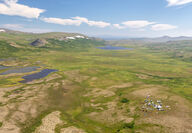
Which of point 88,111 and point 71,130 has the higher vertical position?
point 71,130

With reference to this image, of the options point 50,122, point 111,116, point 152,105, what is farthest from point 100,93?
point 50,122

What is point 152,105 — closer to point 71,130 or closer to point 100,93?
point 100,93

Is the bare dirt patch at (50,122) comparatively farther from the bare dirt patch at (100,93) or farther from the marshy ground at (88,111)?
the bare dirt patch at (100,93)

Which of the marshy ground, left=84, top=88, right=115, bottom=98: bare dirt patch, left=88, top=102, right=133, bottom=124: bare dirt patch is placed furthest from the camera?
left=84, top=88, right=115, bottom=98: bare dirt patch

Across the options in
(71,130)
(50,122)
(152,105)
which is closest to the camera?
(71,130)

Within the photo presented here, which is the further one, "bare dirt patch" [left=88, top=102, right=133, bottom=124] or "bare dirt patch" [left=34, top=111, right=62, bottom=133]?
"bare dirt patch" [left=88, top=102, right=133, bottom=124]

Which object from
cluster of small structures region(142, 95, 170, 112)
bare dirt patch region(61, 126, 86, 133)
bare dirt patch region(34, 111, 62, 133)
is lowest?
bare dirt patch region(34, 111, 62, 133)

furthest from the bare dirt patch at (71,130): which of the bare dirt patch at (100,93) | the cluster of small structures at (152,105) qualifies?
the bare dirt patch at (100,93)

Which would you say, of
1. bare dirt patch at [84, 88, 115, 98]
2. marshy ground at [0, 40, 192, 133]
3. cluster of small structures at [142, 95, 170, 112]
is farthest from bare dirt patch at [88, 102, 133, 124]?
bare dirt patch at [84, 88, 115, 98]

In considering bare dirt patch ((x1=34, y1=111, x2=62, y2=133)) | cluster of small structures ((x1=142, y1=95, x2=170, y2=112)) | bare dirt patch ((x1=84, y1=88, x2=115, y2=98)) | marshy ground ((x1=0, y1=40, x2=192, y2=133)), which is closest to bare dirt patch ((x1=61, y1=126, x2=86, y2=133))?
marshy ground ((x1=0, y1=40, x2=192, y2=133))

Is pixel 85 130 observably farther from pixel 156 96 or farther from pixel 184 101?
pixel 184 101

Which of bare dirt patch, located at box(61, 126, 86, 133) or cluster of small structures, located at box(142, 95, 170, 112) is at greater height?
cluster of small structures, located at box(142, 95, 170, 112)

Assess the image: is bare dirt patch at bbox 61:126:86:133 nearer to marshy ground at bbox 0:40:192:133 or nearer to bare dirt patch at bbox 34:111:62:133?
marshy ground at bbox 0:40:192:133

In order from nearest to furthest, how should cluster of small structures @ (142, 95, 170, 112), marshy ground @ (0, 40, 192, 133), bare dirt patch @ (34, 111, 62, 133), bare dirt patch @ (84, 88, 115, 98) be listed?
bare dirt patch @ (34, 111, 62, 133) → marshy ground @ (0, 40, 192, 133) → cluster of small structures @ (142, 95, 170, 112) → bare dirt patch @ (84, 88, 115, 98)
